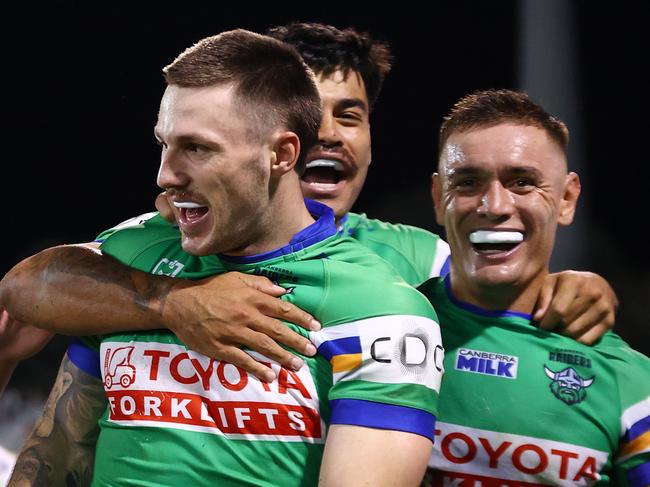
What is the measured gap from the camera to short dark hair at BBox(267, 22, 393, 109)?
296 cm

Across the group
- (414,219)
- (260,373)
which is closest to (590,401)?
(260,373)

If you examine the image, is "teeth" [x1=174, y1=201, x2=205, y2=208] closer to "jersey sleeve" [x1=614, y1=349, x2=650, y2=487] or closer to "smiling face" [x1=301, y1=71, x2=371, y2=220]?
"jersey sleeve" [x1=614, y1=349, x2=650, y2=487]

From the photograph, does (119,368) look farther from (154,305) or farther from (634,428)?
(634,428)

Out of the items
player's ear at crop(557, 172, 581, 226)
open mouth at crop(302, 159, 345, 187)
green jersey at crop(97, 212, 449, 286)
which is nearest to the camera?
player's ear at crop(557, 172, 581, 226)

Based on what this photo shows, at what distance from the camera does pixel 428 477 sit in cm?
207

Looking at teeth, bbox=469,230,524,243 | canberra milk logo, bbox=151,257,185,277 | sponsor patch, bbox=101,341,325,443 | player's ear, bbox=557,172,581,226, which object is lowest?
sponsor patch, bbox=101,341,325,443

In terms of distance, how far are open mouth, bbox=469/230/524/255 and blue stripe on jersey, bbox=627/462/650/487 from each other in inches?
19.1

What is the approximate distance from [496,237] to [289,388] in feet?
1.86

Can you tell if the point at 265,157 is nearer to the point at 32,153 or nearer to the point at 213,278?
the point at 213,278

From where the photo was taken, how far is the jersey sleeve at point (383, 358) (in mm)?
1726

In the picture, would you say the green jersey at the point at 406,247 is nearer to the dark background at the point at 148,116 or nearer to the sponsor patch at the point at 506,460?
the sponsor patch at the point at 506,460

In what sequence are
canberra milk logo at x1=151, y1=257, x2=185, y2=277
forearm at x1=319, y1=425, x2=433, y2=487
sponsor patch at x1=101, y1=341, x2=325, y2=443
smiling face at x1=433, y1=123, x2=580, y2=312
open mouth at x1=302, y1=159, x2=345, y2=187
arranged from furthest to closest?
open mouth at x1=302, y1=159, x2=345, y2=187 → smiling face at x1=433, y1=123, x2=580, y2=312 → canberra milk logo at x1=151, y1=257, x2=185, y2=277 → sponsor patch at x1=101, y1=341, x2=325, y2=443 → forearm at x1=319, y1=425, x2=433, y2=487

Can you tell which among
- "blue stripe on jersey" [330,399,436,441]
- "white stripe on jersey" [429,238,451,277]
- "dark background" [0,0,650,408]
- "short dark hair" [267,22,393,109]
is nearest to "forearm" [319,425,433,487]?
"blue stripe on jersey" [330,399,436,441]

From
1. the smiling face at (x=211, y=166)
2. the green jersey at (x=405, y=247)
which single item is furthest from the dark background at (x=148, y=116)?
the smiling face at (x=211, y=166)
